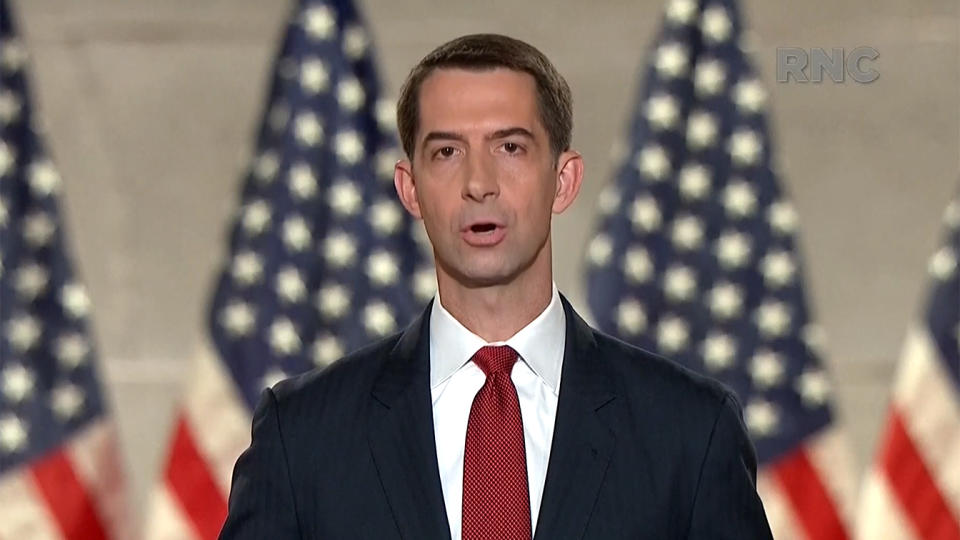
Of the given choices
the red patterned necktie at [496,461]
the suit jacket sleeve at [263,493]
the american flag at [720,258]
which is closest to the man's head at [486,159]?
the red patterned necktie at [496,461]

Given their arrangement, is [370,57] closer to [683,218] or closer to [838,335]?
[683,218]

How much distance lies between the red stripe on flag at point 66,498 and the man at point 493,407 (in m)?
2.21

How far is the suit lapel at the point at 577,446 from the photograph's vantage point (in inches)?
73.0

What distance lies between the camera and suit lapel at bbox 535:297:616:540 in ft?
6.09

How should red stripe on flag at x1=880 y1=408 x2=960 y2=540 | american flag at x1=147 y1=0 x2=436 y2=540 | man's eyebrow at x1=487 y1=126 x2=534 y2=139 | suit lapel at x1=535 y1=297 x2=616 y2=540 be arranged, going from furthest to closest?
american flag at x1=147 y1=0 x2=436 y2=540 < red stripe on flag at x1=880 y1=408 x2=960 y2=540 < man's eyebrow at x1=487 y1=126 x2=534 y2=139 < suit lapel at x1=535 y1=297 x2=616 y2=540

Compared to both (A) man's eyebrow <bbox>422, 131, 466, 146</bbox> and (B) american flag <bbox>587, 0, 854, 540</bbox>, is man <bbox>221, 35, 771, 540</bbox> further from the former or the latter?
(B) american flag <bbox>587, 0, 854, 540</bbox>

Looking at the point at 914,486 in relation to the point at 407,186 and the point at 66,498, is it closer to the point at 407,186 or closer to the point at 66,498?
the point at 66,498

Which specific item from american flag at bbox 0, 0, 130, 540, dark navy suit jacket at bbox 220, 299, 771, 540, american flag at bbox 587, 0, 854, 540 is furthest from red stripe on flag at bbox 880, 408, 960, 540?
dark navy suit jacket at bbox 220, 299, 771, 540

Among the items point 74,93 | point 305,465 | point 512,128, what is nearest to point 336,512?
point 305,465

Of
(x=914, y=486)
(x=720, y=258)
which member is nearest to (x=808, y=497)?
(x=914, y=486)

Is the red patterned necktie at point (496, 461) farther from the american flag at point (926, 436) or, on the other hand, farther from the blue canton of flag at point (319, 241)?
the american flag at point (926, 436)

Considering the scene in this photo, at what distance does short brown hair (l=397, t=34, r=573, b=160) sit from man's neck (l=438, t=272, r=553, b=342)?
180mm

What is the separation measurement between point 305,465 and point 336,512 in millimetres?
73

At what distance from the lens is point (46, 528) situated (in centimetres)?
404
